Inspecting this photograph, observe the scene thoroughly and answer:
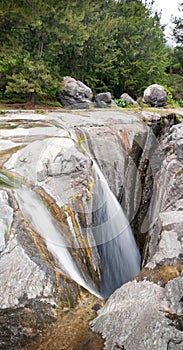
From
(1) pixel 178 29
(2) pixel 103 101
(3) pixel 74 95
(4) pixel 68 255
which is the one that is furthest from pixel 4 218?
(1) pixel 178 29

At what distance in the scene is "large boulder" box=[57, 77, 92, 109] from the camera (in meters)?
15.8

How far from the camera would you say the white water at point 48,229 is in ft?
13.1

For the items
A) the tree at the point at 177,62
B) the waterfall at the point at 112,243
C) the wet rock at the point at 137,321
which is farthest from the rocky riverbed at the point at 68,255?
the tree at the point at 177,62

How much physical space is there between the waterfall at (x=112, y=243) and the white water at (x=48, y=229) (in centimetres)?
95

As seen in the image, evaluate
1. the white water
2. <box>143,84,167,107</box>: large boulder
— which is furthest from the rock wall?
<box>143,84,167,107</box>: large boulder

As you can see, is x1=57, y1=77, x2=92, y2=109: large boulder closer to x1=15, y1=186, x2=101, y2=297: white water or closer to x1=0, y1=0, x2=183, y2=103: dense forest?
x1=0, y1=0, x2=183, y2=103: dense forest

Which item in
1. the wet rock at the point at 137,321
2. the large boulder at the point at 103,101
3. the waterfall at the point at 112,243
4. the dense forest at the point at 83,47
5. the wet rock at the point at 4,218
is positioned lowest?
the waterfall at the point at 112,243

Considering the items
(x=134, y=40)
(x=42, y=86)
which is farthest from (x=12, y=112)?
(x=134, y=40)

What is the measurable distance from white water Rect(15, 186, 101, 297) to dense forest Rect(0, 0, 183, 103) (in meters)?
9.52

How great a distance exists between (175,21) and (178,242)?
2613 centimetres

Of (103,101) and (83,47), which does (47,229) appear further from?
(83,47)

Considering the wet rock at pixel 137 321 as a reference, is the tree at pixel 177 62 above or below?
above

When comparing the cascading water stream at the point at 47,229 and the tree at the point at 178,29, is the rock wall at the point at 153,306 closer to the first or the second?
the cascading water stream at the point at 47,229

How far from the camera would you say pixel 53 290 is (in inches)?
134
